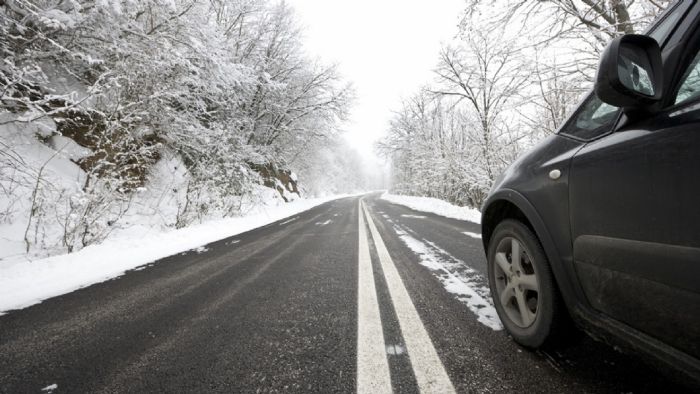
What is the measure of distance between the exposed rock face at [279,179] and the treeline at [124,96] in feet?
11.0

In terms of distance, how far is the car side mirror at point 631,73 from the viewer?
3.31ft

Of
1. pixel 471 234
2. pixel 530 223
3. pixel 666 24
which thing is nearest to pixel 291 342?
pixel 530 223

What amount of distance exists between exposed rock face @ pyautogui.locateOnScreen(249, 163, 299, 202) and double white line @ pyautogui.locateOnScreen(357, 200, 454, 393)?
624 inches

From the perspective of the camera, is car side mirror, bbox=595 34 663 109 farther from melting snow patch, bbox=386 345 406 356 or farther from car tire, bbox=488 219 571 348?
melting snow patch, bbox=386 345 406 356

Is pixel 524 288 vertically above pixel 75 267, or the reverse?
pixel 75 267

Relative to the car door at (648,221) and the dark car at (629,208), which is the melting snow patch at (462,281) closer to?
the dark car at (629,208)

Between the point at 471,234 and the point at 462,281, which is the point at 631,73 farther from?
the point at 471,234

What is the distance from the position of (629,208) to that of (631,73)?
56 cm

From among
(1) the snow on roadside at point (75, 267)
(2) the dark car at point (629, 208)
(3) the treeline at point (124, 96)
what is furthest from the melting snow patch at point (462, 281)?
(3) the treeline at point (124, 96)

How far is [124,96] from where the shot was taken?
5.85m

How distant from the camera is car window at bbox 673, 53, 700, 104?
97 cm

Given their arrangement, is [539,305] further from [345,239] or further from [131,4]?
[131,4]

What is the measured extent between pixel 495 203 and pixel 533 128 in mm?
8202

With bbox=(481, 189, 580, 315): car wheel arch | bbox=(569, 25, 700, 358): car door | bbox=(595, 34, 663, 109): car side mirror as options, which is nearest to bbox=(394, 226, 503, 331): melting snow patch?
bbox=(481, 189, 580, 315): car wheel arch
